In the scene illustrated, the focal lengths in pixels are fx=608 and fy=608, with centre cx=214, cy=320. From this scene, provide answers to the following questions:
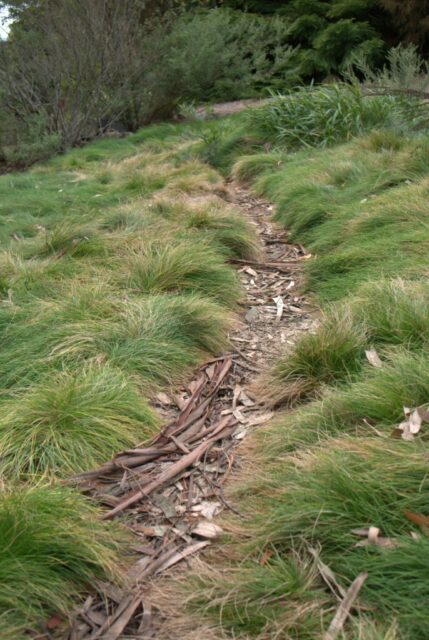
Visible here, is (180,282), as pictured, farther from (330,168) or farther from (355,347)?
(330,168)

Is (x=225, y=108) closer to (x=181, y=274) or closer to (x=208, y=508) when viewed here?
(x=181, y=274)

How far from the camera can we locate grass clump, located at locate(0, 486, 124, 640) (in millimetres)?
1553

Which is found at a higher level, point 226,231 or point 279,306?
point 226,231

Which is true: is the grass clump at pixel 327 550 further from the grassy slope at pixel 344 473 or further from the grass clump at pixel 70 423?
the grass clump at pixel 70 423

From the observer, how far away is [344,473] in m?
1.78

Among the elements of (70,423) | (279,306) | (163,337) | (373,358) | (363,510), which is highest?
(70,423)

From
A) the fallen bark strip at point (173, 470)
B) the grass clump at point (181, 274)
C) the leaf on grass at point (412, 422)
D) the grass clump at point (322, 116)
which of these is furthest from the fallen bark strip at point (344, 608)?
the grass clump at point (322, 116)

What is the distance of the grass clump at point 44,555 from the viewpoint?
5.09ft

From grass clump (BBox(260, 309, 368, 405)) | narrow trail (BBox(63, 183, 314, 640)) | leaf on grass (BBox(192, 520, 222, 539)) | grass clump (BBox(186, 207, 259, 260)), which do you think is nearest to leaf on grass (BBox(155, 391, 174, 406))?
narrow trail (BBox(63, 183, 314, 640))

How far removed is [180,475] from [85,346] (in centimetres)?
85

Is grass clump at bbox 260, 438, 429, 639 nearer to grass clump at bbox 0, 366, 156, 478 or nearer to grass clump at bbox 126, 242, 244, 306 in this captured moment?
grass clump at bbox 0, 366, 156, 478

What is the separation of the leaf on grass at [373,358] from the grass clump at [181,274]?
4.13ft

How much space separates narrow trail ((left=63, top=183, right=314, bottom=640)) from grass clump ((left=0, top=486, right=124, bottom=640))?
74 mm

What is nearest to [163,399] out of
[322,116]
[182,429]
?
[182,429]
